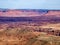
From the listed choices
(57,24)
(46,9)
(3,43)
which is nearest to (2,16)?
(3,43)

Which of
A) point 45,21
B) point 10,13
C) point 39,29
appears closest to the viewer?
point 39,29

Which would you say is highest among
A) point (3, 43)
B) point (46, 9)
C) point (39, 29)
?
point (46, 9)

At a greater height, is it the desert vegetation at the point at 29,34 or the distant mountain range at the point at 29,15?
the distant mountain range at the point at 29,15

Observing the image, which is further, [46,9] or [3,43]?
[46,9]

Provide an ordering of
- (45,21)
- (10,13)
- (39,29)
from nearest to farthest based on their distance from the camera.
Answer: (39,29), (45,21), (10,13)

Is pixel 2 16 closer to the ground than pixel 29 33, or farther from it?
farther from it

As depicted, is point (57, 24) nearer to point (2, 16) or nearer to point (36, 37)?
point (36, 37)

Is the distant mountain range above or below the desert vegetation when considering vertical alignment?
above

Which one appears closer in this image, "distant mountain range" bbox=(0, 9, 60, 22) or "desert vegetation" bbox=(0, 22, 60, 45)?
"desert vegetation" bbox=(0, 22, 60, 45)

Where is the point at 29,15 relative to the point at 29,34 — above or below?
above

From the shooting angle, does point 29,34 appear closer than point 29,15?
Yes

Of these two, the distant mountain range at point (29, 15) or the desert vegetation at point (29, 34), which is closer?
the desert vegetation at point (29, 34)
